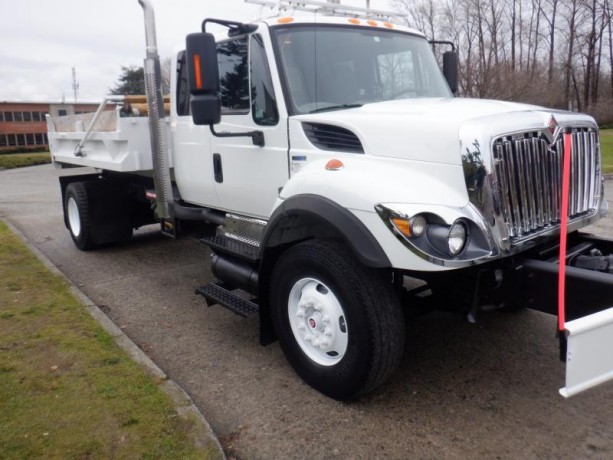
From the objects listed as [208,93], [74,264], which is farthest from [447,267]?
[74,264]

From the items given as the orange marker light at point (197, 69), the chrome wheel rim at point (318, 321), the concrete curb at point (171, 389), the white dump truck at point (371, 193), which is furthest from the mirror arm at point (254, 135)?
the concrete curb at point (171, 389)

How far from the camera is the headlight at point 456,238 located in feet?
9.73

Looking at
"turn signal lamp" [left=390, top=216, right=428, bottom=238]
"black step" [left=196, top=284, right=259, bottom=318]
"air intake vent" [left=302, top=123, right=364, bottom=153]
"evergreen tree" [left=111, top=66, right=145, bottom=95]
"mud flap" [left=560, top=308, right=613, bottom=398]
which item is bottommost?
"black step" [left=196, top=284, right=259, bottom=318]

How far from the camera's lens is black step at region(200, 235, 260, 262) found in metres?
4.34

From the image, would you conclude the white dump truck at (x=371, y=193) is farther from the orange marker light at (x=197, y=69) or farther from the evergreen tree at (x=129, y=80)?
the evergreen tree at (x=129, y=80)

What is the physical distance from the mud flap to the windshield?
226cm

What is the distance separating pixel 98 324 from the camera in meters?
4.94

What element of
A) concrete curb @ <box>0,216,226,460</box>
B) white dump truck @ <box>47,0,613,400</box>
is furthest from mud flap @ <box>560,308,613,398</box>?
concrete curb @ <box>0,216,226,460</box>

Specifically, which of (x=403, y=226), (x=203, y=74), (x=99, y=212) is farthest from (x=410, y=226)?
(x=99, y=212)

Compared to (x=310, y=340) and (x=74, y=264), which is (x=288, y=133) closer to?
(x=310, y=340)

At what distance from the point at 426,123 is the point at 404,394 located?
5.90 ft

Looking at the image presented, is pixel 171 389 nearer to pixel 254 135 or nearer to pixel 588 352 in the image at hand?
pixel 254 135

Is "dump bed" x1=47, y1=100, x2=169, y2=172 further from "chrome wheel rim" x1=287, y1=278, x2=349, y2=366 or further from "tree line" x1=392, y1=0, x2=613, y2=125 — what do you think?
"tree line" x1=392, y1=0, x2=613, y2=125

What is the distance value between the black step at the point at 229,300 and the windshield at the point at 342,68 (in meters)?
1.48
